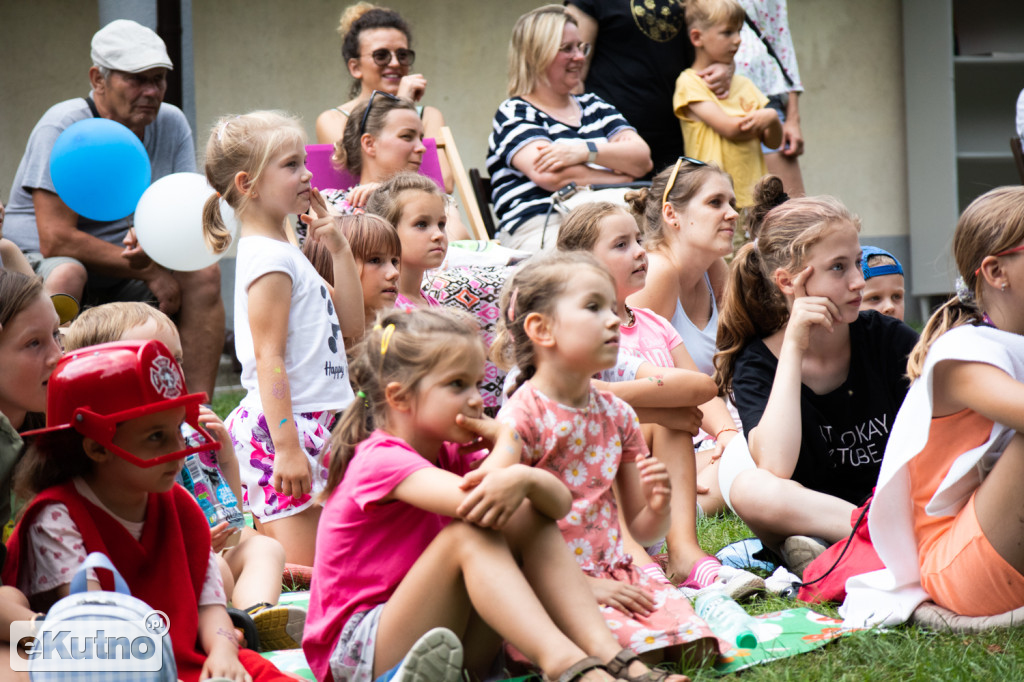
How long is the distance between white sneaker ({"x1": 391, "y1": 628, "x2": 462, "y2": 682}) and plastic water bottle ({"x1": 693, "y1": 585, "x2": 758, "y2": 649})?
2.40ft

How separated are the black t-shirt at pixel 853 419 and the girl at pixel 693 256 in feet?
1.58


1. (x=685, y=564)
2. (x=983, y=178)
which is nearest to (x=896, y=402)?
(x=685, y=564)

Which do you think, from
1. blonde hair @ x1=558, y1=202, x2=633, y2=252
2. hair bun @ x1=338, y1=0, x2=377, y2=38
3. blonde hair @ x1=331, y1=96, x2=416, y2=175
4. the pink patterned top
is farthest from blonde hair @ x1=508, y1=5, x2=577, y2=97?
the pink patterned top

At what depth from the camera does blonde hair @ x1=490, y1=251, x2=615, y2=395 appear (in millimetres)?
2514

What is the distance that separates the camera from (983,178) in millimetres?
8711

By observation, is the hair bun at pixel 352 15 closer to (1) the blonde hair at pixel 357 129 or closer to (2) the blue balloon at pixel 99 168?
(1) the blonde hair at pixel 357 129

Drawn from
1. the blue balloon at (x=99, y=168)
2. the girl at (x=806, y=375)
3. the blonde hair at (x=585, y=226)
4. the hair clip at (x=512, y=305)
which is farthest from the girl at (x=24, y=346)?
the blue balloon at (x=99, y=168)

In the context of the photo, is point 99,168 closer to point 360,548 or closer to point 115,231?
point 115,231

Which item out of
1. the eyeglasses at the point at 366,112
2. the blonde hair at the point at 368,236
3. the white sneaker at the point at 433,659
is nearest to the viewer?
the white sneaker at the point at 433,659

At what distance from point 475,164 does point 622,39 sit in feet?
9.49

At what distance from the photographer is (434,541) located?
2.13 m

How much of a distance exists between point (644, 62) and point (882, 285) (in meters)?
1.88

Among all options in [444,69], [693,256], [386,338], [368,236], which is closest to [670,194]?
[693,256]

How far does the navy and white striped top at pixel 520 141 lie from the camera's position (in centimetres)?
481
